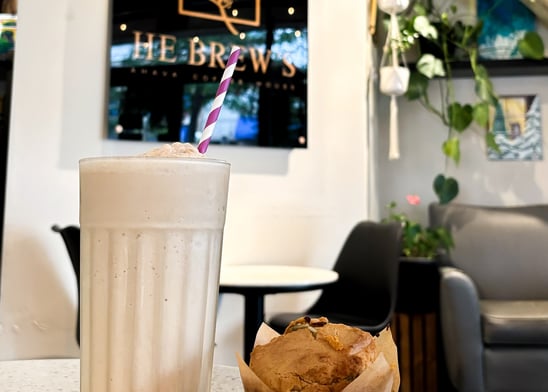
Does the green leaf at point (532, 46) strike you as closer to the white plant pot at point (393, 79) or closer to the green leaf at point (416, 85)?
the green leaf at point (416, 85)

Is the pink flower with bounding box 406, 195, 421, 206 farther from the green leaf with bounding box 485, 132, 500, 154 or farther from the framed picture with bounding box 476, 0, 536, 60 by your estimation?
the framed picture with bounding box 476, 0, 536, 60

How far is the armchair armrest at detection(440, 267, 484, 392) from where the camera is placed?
8.00 ft

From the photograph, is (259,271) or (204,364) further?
(259,271)

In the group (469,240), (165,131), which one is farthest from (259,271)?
(469,240)

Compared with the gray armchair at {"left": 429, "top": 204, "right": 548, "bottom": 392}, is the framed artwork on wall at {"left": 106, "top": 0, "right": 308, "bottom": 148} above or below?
above

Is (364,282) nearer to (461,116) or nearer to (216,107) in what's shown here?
(461,116)

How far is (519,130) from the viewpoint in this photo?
3.74m

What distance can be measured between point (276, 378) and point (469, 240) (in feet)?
9.98

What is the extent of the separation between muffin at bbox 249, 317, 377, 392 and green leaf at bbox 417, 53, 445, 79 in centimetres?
316

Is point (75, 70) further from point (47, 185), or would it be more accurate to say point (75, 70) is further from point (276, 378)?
point (276, 378)

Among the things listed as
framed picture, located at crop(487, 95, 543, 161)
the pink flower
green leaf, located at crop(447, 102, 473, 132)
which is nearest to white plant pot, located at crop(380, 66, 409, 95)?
green leaf, located at crop(447, 102, 473, 132)

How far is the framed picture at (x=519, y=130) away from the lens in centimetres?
373

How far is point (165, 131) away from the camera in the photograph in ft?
8.37

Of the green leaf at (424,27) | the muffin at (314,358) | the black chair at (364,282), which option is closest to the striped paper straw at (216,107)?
the muffin at (314,358)
